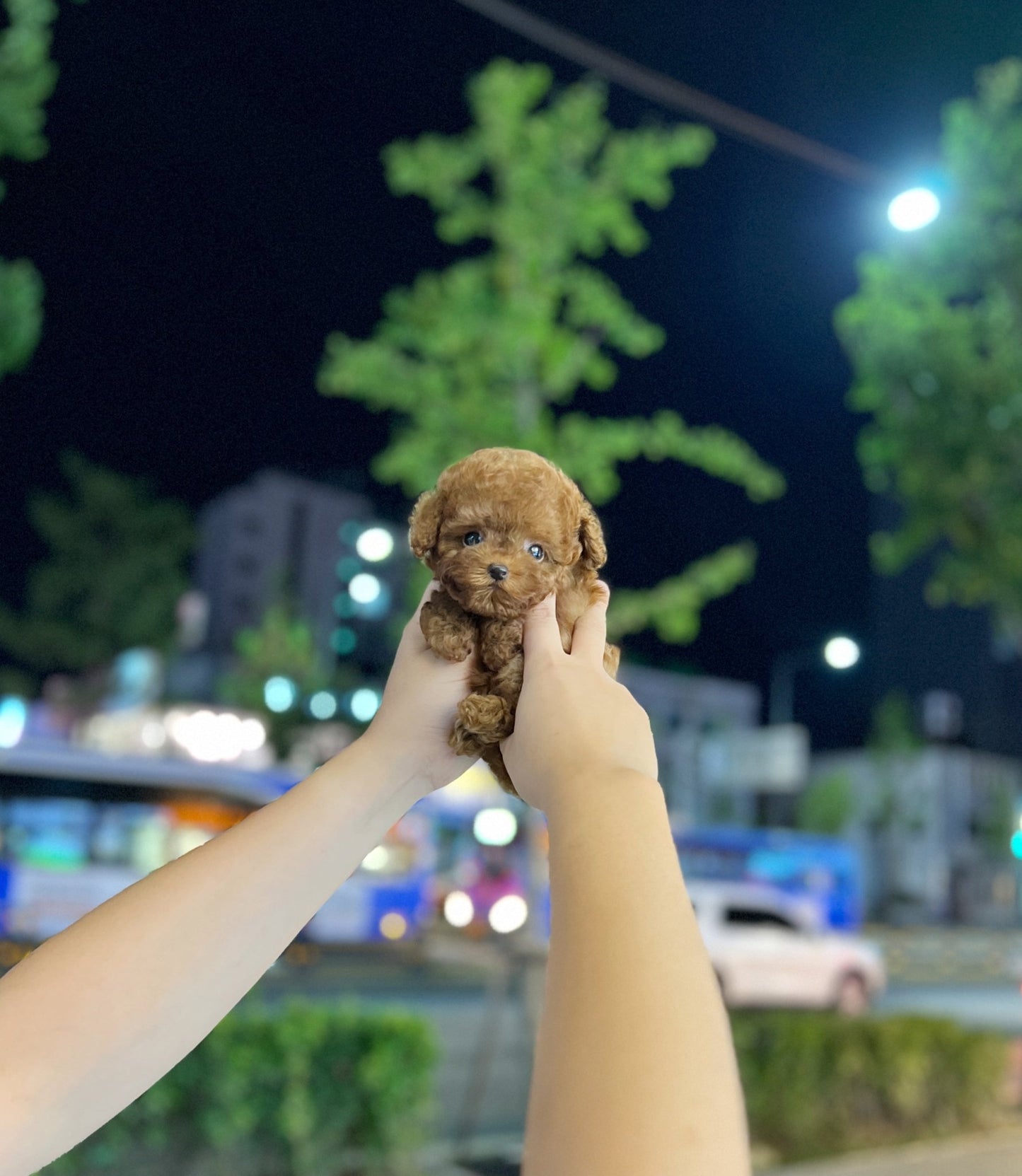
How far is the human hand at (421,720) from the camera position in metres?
1.32

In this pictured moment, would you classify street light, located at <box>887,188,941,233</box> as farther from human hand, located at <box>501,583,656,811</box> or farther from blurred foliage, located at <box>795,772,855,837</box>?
blurred foliage, located at <box>795,772,855,837</box>

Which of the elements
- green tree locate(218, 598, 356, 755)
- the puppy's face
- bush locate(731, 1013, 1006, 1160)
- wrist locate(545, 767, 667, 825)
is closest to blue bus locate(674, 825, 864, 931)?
bush locate(731, 1013, 1006, 1160)

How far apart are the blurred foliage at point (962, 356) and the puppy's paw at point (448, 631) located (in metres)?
11.5

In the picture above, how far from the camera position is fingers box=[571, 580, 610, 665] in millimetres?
1294

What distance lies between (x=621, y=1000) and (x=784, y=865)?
27.3 m

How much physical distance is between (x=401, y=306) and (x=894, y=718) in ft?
117

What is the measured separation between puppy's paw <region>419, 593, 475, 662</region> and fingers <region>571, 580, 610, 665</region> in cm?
15

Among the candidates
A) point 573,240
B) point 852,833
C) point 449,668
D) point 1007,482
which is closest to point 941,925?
point 852,833

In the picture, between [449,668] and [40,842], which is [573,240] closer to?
[449,668]

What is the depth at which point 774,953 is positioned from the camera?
47.8ft

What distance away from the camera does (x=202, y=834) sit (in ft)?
47.5

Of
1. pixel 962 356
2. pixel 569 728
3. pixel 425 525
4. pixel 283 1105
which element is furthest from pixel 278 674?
pixel 569 728

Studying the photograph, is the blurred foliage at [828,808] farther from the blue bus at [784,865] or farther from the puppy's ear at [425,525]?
the puppy's ear at [425,525]

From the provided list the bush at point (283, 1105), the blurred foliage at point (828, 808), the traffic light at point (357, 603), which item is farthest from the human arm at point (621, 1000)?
the blurred foliage at point (828, 808)
